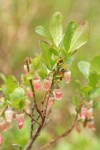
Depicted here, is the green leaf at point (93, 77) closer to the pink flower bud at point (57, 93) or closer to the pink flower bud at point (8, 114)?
the pink flower bud at point (57, 93)

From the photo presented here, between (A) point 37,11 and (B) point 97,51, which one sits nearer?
(A) point 37,11

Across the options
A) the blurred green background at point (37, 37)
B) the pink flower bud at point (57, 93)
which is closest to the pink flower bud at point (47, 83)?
the pink flower bud at point (57, 93)

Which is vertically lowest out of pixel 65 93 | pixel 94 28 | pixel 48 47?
pixel 65 93

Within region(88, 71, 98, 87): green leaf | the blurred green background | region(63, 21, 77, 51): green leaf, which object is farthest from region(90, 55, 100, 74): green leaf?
the blurred green background

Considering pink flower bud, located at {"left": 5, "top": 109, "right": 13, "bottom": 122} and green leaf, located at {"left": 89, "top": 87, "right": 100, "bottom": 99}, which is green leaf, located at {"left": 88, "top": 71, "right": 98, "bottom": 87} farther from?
pink flower bud, located at {"left": 5, "top": 109, "right": 13, "bottom": 122}

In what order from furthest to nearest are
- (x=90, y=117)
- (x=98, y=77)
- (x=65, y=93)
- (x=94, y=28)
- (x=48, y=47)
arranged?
(x=94, y=28) → (x=65, y=93) → (x=90, y=117) → (x=98, y=77) → (x=48, y=47)

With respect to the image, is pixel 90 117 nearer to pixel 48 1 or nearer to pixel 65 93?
pixel 65 93

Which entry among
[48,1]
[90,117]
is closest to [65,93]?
[48,1]
